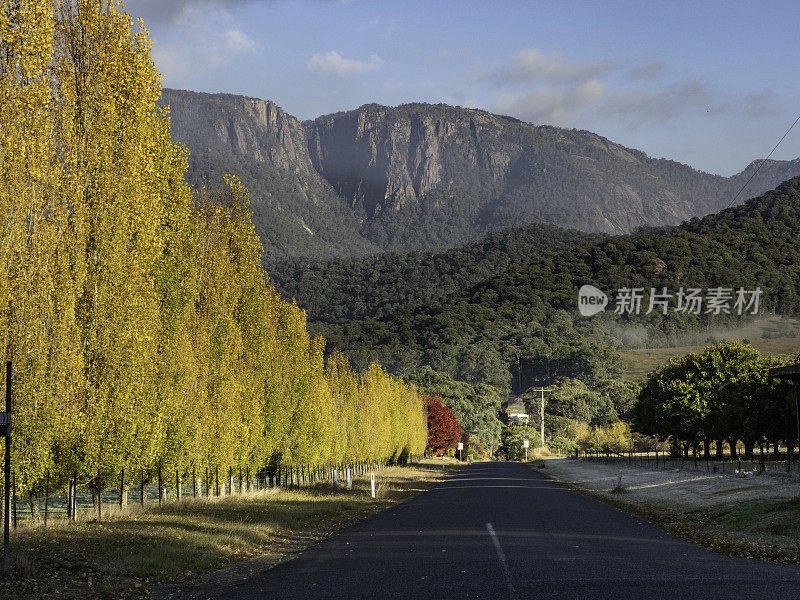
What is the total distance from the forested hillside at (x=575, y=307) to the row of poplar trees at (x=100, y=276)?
410ft

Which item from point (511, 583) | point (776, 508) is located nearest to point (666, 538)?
point (776, 508)

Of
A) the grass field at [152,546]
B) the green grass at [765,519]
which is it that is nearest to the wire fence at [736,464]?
the green grass at [765,519]

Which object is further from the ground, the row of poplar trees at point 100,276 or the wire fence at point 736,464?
the row of poplar trees at point 100,276

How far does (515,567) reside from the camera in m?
13.0

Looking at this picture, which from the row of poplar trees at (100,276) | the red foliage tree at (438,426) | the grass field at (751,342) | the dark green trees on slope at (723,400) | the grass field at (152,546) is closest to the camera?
the grass field at (152,546)

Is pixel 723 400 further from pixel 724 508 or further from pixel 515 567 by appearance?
pixel 515 567

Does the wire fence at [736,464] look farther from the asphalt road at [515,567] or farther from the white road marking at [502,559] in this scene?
the white road marking at [502,559]

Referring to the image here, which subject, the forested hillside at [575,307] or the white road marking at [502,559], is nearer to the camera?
the white road marking at [502,559]

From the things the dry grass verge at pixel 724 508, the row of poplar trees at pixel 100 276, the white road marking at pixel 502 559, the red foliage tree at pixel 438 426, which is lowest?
the red foliage tree at pixel 438 426

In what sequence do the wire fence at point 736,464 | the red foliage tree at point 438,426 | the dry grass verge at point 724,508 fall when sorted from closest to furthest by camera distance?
1. the dry grass verge at point 724,508
2. the wire fence at point 736,464
3. the red foliage tree at point 438,426

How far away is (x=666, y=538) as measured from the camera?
18.3 metres

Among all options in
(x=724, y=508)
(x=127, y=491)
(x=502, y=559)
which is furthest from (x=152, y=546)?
(x=724, y=508)

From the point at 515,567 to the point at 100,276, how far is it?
1191 cm

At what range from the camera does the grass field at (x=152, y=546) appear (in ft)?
39.3
